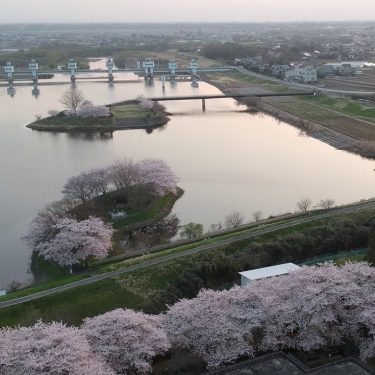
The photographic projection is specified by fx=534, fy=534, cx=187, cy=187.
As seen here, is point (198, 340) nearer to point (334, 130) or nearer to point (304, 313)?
point (304, 313)

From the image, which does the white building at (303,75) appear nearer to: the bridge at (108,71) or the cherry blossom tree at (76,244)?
the bridge at (108,71)

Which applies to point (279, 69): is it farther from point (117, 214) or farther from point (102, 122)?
point (117, 214)

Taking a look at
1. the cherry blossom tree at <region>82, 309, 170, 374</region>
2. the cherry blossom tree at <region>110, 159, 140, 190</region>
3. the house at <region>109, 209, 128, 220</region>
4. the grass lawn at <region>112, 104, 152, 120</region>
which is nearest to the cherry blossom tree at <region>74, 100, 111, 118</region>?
the grass lawn at <region>112, 104, 152, 120</region>

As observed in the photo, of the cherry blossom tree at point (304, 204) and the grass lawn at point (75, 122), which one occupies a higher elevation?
the grass lawn at point (75, 122)

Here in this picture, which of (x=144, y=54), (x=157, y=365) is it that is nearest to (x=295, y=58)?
(x=144, y=54)

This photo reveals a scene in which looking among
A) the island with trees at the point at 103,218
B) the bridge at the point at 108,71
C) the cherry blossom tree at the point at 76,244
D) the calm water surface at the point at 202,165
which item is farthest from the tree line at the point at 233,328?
the bridge at the point at 108,71

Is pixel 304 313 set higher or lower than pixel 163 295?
higher

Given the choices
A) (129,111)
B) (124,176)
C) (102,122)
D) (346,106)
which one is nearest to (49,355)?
(124,176)
